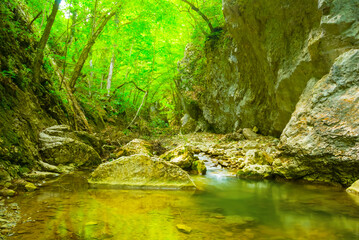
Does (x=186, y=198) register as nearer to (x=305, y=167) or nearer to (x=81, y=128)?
(x=305, y=167)

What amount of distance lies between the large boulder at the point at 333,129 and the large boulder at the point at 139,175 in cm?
244

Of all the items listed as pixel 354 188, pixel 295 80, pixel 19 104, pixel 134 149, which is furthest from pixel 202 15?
pixel 354 188

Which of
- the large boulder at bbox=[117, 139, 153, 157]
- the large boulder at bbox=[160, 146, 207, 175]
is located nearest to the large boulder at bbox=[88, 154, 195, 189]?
the large boulder at bbox=[160, 146, 207, 175]

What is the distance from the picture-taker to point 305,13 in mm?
6660

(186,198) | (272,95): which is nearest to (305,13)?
(272,95)

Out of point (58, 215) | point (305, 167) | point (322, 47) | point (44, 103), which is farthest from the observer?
point (44, 103)

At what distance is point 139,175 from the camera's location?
4.36 m

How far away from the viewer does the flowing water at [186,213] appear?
241 cm

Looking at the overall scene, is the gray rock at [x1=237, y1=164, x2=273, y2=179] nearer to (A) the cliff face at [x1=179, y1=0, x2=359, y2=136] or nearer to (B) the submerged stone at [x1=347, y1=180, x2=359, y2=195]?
(B) the submerged stone at [x1=347, y1=180, x2=359, y2=195]

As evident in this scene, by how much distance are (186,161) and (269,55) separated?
16.7ft

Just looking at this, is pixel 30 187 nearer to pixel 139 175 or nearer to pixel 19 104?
pixel 139 175

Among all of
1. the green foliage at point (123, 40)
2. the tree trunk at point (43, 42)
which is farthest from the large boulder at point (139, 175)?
the green foliage at point (123, 40)

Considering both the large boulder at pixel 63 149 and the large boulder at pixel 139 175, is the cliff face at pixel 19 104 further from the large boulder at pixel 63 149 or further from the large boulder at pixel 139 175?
the large boulder at pixel 139 175

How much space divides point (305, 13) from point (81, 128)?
7.78 m
